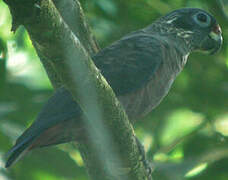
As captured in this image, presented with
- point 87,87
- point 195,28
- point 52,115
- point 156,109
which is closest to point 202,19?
point 195,28

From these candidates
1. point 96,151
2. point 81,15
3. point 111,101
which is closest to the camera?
point 111,101

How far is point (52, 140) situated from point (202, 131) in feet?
4.67

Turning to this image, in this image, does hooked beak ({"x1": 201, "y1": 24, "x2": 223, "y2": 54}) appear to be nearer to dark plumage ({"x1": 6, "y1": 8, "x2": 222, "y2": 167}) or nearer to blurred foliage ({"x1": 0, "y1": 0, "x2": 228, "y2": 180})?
dark plumage ({"x1": 6, "y1": 8, "x2": 222, "y2": 167})

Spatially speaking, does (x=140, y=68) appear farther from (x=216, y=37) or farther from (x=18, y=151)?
(x=18, y=151)

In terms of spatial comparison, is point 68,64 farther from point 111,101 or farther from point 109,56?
point 109,56

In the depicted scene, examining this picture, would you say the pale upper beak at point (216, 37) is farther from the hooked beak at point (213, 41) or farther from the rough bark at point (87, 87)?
the rough bark at point (87, 87)

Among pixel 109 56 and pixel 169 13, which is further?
pixel 169 13

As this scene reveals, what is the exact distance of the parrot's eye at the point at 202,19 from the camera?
4.27 meters

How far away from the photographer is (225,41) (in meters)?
4.47

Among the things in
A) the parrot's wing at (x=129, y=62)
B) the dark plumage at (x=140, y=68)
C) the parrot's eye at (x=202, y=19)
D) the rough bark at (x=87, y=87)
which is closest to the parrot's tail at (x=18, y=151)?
the dark plumage at (x=140, y=68)

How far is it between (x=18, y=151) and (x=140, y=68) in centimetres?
114

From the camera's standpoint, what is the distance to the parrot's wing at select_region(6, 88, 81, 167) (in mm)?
2977

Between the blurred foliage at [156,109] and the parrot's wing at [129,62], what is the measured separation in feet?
1.55

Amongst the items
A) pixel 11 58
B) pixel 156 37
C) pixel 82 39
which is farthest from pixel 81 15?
pixel 11 58
